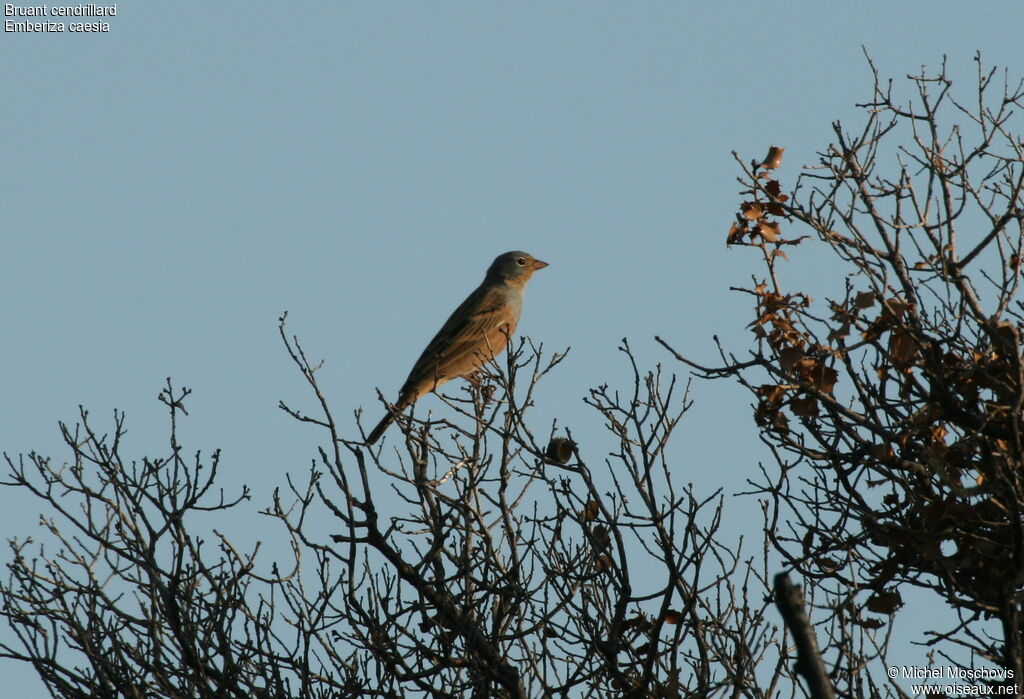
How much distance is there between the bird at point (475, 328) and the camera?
1280cm

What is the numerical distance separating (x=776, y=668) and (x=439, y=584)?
188 cm

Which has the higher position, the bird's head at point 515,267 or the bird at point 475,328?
the bird's head at point 515,267

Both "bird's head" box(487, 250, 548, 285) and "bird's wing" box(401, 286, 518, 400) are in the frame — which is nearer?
"bird's wing" box(401, 286, 518, 400)

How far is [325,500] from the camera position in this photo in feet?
21.8

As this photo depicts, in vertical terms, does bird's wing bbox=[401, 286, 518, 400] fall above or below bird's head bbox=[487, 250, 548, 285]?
below

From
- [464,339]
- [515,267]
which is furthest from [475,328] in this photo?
[515,267]

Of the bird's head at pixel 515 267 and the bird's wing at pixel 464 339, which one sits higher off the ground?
the bird's head at pixel 515 267

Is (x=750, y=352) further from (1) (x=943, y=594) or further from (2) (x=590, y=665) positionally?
(2) (x=590, y=665)

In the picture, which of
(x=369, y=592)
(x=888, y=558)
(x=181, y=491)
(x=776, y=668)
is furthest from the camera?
(x=181, y=491)

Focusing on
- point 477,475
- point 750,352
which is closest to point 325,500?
point 477,475

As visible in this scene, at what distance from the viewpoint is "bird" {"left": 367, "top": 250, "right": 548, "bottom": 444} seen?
42.0 ft

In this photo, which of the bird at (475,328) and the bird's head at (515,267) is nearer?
the bird at (475,328)

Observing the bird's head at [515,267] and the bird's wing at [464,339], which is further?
the bird's head at [515,267]

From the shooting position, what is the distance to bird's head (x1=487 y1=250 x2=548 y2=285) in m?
15.4
